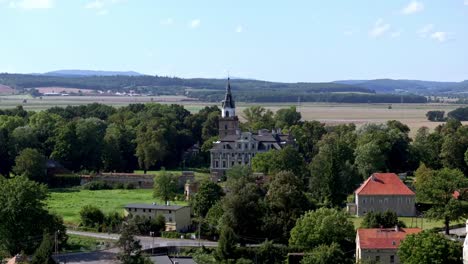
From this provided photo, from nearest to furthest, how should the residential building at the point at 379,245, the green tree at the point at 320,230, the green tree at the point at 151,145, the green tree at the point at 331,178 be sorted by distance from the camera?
the residential building at the point at 379,245
the green tree at the point at 320,230
the green tree at the point at 331,178
the green tree at the point at 151,145

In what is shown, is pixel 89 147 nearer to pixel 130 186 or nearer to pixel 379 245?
pixel 130 186

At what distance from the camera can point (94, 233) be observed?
165 ft

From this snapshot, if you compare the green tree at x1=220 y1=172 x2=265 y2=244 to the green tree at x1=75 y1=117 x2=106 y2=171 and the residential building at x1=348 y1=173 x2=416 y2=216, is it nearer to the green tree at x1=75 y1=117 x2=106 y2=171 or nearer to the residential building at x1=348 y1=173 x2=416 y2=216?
the residential building at x1=348 y1=173 x2=416 y2=216

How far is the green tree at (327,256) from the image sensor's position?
3853 centimetres

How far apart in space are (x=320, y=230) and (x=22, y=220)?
1515 cm

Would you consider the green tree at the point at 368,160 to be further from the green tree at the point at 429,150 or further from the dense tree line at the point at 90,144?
the dense tree line at the point at 90,144

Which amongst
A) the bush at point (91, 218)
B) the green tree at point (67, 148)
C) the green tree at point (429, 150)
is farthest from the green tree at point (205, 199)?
the green tree at point (67, 148)

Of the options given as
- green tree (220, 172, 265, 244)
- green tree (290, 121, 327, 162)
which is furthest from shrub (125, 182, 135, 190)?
green tree (220, 172, 265, 244)

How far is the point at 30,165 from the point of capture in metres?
70.2

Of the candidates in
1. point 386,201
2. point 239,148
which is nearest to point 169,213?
point 386,201

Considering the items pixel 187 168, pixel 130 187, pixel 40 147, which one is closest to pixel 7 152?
pixel 40 147

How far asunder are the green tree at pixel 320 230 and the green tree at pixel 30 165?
32.3m

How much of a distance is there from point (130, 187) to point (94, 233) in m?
21.1

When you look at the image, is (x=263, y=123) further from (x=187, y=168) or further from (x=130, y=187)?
(x=130, y=187)
